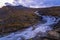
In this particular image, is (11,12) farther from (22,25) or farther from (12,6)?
(22,25)

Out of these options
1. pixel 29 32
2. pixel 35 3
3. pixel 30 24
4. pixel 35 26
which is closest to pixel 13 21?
pixel 30 24

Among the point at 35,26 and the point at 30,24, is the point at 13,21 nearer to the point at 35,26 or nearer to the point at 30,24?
the point at 30,24

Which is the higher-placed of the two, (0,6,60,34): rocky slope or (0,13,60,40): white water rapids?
(0,6,60,34): rocky slope

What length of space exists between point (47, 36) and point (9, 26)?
2.73 meters

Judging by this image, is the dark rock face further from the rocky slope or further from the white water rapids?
the white water rapids

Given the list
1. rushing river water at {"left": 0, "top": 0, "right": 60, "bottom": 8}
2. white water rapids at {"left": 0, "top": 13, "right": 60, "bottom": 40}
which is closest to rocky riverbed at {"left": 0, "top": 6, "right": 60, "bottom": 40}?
white water rapids at {"left": 0, "top": 13, "right": 60, "bottom": 40}

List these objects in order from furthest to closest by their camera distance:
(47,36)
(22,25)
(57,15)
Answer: (57,15), (22,25), (47,36)

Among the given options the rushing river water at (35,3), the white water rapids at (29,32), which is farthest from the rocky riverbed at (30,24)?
the rushing river water at (35,3)

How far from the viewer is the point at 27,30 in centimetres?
962

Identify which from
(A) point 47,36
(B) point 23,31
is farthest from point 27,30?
(A) point 47,36

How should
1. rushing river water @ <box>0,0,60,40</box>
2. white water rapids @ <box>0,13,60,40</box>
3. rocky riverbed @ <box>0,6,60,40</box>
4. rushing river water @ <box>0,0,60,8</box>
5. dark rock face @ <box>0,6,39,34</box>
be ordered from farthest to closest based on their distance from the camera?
1. rushing river water @ <box>0,0,60,8</box>
2. dark rock face @ <box>0,6,39,34</box>
3. rushing river water @ <box>0,0,60,40</box>
4. white water rapids @ <box>0,13,60,40</box>
5. rocky riverbed @ <box>0,6,60,40</box>

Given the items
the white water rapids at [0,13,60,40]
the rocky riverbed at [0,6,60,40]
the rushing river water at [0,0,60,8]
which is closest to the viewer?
the rocky riverbed at [0,6,60,40]

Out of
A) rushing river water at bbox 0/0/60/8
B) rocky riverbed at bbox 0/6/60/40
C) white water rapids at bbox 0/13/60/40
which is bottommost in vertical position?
white water rapids at bbox 0/13/60/40

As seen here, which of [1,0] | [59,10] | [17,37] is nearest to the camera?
[17,37]
